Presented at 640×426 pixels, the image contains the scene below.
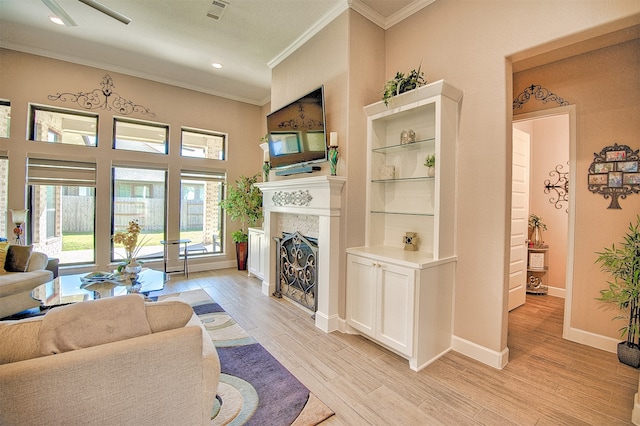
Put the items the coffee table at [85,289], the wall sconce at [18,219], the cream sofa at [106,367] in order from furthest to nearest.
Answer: the wall sconce at [18,219] → the coffee table at [85,289] → the cream sofa at [106,367]

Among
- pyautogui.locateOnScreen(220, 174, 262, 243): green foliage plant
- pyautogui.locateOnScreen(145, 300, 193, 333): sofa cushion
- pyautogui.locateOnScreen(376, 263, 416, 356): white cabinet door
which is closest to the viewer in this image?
pyautogui.locateOnScreen(145, 300, 193, 333): sofa cushion

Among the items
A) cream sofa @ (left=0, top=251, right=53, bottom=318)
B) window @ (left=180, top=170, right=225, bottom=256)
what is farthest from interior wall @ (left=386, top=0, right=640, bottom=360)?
window @ (left=180, top=170, right=225, bottom=256)

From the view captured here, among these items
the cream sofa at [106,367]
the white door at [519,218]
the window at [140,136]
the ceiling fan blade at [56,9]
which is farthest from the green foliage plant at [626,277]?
the window at [140,136]

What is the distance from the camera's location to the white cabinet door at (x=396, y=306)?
8.00 ft

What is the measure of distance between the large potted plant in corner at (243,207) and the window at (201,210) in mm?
315

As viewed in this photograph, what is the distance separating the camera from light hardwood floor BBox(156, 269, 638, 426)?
6.23ft

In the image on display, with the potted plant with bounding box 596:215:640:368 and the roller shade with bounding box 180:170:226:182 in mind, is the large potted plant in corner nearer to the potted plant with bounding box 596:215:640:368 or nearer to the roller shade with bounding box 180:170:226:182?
the roller shade with bounding box 180:170:226:182

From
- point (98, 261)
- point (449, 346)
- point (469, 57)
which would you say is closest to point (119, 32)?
point (98, 261)

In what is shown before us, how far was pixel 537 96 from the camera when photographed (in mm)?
3209

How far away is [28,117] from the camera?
4.16 metres

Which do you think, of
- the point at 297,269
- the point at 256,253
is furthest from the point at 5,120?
the point at 297,269

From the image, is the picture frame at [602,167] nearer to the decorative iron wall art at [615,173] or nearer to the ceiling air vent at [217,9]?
the decorative iron wall art at [615,173]

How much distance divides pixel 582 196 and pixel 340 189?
2.51 m

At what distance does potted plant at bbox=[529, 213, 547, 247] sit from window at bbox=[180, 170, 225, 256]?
5.65m
